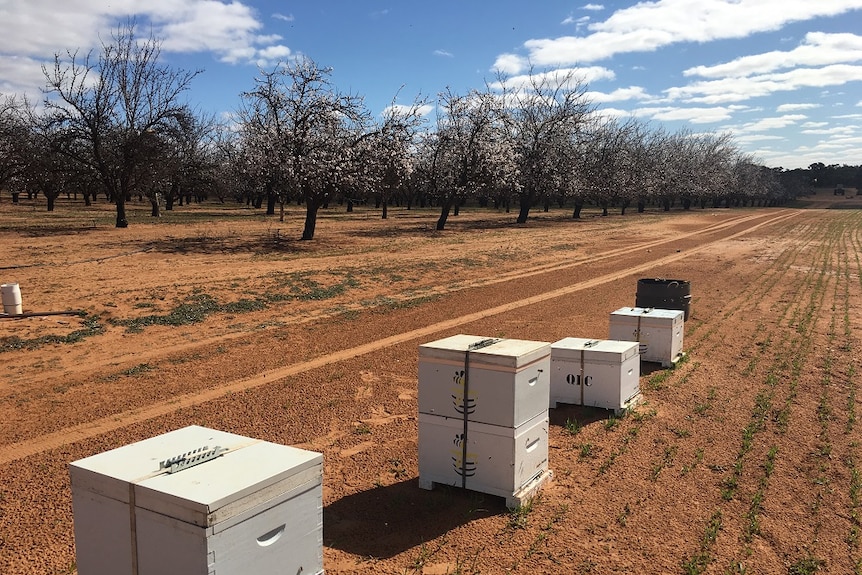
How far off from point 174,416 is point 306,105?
24.6 meters

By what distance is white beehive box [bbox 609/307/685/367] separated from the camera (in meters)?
11.0

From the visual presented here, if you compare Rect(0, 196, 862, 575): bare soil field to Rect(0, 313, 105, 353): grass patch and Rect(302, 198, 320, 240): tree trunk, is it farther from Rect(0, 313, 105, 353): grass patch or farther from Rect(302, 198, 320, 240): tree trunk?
Rect(302, 198, 320, 240): tree trunk

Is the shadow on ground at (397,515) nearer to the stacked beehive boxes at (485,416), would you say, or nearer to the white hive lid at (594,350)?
the stacked beehive boxes at (485,416)

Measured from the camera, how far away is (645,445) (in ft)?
25.2

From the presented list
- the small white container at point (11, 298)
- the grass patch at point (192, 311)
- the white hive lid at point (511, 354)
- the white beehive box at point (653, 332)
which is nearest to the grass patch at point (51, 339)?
the grass patch at point (192, 311)

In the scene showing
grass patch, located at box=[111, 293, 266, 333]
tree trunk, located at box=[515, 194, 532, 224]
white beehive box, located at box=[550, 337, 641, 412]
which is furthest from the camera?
tree trunk, located at box=[515, 194, 532, 224]

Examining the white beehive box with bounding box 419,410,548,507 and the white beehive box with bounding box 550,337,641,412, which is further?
the white beehive box with bounding box 550,337,641,412

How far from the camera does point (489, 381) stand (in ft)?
19.3

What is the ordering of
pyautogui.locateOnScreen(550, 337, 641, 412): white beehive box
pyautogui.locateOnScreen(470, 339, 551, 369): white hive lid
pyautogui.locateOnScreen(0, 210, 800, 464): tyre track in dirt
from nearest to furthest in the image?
pyautogui.locateOnScreen(470, 339, 551, 369): white hive lid → pyautogui.locateOnScreen(0, 210, 800, 464): tyre track in dirt → pyautogui.locateOnScreen(550, 337, 641, 412): white beehive box

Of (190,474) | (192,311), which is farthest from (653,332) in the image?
(192,311)

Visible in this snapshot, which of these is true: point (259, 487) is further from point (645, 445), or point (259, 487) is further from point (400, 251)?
point (400, 251)

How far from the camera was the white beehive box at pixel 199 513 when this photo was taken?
11.1 feet

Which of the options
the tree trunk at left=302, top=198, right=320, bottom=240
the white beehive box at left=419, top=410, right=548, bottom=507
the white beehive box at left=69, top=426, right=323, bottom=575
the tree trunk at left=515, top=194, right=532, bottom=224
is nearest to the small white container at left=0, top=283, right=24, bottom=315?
the white beehive box at left=419, top=410, right=548, bottom=507

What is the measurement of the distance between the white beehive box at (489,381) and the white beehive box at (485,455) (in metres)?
0.11
